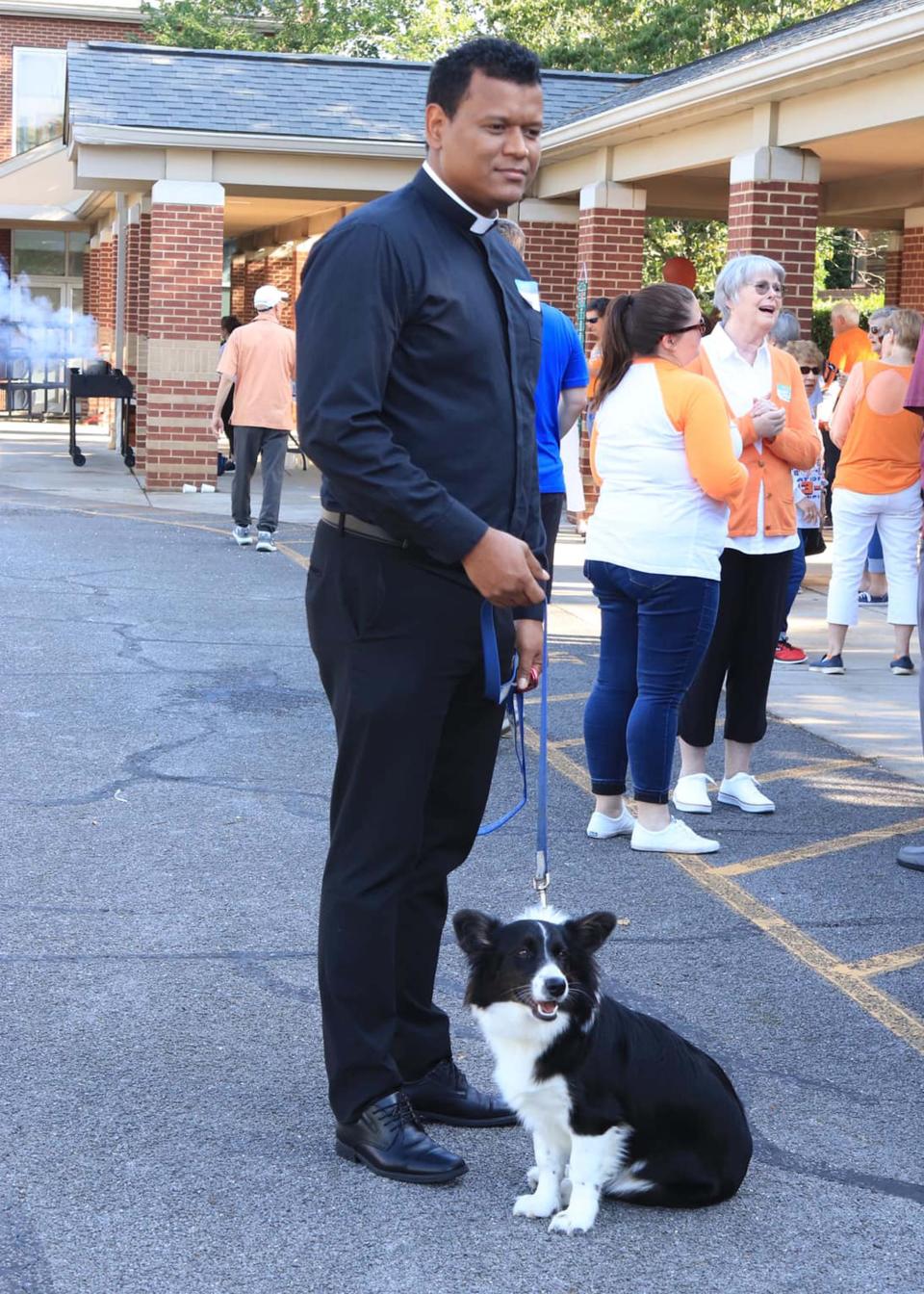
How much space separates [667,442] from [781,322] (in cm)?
418

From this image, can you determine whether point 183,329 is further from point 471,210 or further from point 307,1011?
point 471,210

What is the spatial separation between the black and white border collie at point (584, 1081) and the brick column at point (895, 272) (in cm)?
1750

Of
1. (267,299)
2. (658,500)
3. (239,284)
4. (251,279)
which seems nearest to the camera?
(658,500)

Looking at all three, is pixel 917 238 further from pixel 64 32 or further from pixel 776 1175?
pixel 64 32

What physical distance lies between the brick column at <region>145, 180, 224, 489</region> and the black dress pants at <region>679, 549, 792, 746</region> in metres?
13.1

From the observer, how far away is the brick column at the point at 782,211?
13.5 meters

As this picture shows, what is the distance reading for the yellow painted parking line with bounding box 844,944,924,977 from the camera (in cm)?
502

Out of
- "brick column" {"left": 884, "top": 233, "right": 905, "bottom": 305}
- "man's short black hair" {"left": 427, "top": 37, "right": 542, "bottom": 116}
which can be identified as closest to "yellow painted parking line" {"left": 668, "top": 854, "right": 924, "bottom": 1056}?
"man's short black hair" {"left": 427, "top": 37, "right": 542, "bottom": 116}

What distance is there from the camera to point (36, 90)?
126 feet

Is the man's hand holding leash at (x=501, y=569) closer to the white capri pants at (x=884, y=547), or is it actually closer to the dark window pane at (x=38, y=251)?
the white capri pants at (x=884, y=547)

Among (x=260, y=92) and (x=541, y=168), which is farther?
(x=260, y=92)

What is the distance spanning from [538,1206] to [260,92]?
705 inches

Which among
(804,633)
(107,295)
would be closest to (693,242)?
(107,295)

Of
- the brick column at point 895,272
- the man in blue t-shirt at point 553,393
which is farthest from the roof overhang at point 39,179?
the man in blue t-shirt at point 553,393
